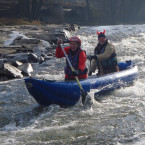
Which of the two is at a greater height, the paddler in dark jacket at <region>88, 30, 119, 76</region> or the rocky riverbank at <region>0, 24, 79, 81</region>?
the paddler in dark jacket at <region>88, 30, 119, 76</region>

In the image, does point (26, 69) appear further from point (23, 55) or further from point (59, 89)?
point (59, 89)

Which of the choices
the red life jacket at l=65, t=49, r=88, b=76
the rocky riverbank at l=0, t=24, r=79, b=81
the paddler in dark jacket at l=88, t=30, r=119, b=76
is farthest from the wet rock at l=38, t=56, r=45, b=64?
the red life jacket at l=65, t=49, r=88, b=76

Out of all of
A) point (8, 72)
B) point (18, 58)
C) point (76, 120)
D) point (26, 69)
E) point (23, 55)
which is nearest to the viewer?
point (76, 120)

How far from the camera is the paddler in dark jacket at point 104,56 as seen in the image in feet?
26.2

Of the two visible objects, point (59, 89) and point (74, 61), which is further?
point (74, 61)

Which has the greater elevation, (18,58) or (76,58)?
(76,58)

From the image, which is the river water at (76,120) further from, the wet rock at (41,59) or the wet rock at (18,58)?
the wet rock at (41,59)

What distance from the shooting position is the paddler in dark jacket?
7.98 metres

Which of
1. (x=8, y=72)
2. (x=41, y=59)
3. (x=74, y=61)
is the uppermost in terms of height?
(x=74, y=61)

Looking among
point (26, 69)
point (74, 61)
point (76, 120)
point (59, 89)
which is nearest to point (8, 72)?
point (26, 69)

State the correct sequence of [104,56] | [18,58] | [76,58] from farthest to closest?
[18,58]
[104,56]
[76,58]

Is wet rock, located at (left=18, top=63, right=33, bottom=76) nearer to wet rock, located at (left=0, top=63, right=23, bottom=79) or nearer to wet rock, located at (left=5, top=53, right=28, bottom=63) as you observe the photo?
wet rock, located at (left=0, top=63, right=23, bottom=79)

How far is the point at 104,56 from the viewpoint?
314 inches

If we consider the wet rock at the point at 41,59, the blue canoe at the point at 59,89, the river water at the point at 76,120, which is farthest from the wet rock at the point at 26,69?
the blue canoe at the point at 59,89
